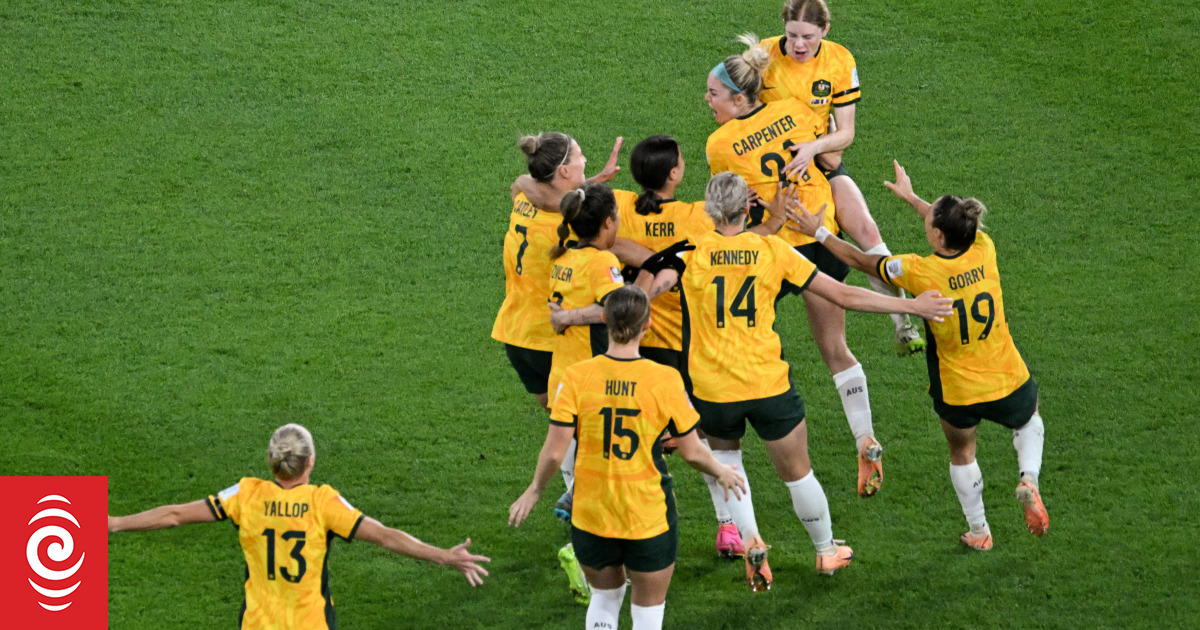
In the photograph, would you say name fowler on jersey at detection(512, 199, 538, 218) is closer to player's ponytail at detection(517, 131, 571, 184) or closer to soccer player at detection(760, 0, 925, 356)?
player's ponytail at detection(517, 131, 571, 184)

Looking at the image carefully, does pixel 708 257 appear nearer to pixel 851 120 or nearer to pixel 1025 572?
pixel 851 120

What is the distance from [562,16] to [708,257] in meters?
6.39

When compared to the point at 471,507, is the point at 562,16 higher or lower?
higher

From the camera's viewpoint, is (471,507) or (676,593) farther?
(471,507)

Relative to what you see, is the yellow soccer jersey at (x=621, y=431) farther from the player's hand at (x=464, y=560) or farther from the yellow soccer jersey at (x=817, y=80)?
the yellow soccer jersey at (x=817, y=80)

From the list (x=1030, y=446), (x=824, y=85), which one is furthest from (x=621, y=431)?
(x=824, y=85)

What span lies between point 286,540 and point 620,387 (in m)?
1.38

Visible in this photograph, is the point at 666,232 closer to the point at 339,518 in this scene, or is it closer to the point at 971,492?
the point at 971,492

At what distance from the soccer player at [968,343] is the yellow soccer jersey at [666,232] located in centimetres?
53

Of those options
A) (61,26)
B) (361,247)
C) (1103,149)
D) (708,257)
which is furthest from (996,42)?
(61,26)

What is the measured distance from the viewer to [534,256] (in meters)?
6.10

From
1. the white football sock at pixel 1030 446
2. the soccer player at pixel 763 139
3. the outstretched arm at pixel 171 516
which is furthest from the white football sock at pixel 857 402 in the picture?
the outstretched arm at pixel 171 516

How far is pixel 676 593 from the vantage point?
20.6ft

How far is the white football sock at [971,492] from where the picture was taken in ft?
20.3
